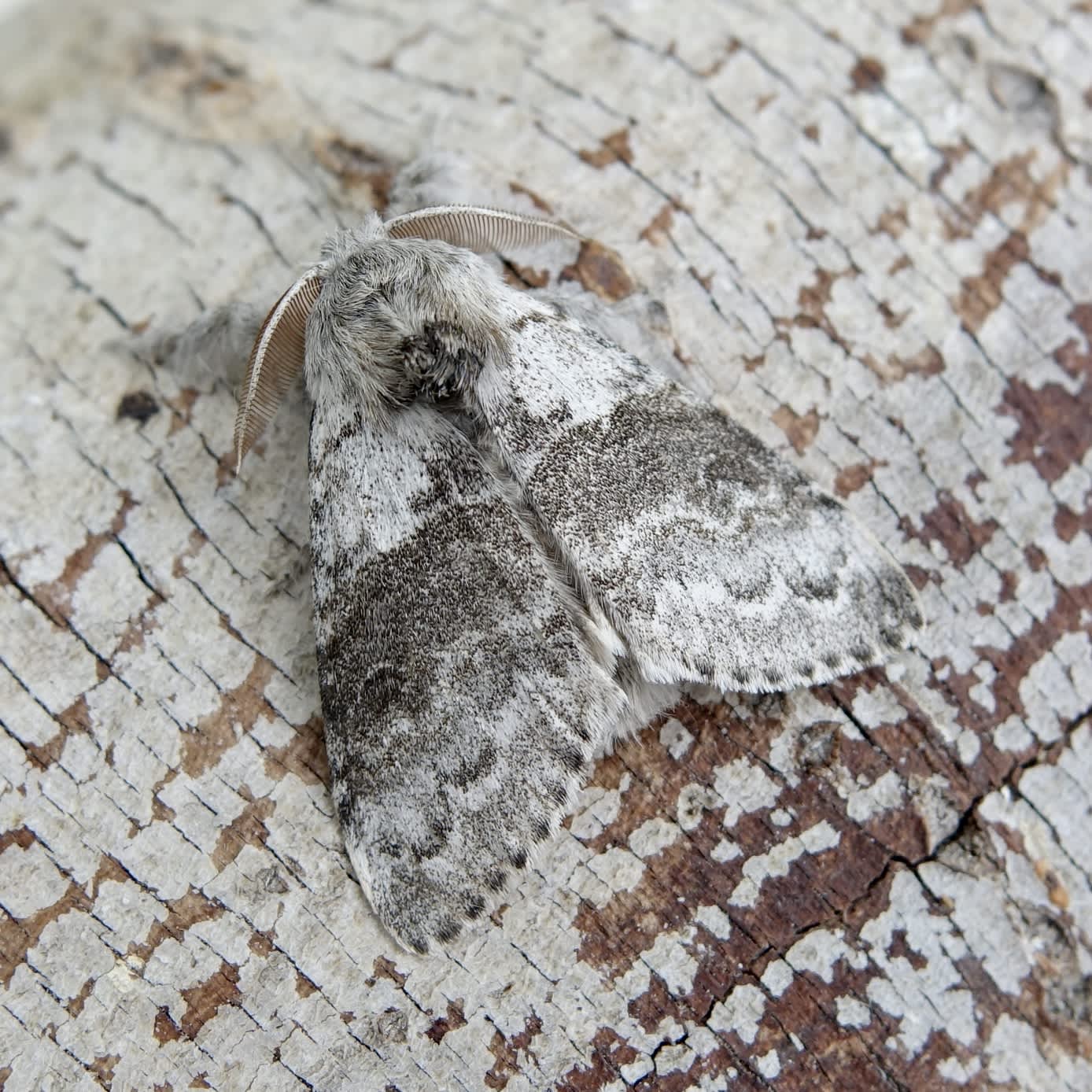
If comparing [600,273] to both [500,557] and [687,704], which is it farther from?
[687,704]

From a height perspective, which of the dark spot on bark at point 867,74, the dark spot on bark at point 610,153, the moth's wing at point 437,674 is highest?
the dark spot on bark at point 867,74

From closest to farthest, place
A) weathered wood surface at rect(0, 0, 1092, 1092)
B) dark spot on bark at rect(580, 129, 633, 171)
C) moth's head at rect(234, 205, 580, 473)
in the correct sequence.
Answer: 1. weathered wood surface at rect(0, 0, 1092, 1092)
2. moth's head at rect(234, 205, 580, 473)
3. dark spot on bark at rect(580, 129, 633, 171)

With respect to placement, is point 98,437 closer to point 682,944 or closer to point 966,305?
point 682,944

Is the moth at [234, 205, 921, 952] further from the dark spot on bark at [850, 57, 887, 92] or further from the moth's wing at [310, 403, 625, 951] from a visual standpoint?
the dark spot on bark at [850, 57, 887, 92]

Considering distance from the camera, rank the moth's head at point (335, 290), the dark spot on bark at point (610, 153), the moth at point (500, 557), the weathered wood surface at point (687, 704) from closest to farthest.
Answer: the weathered wood surface at point (687, 704) < the moth at point (500, 557) < the moth's head at point (335, 290) < the dark spot on bark at point (610, 153)

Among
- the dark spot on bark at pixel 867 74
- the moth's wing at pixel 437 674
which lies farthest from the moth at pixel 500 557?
the dark spot on bark at pixel 867 74

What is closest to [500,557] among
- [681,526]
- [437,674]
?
[437,674]

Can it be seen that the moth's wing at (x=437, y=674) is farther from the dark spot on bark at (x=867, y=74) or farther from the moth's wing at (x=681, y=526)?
the dark spot on bark at (x=867, y=74)

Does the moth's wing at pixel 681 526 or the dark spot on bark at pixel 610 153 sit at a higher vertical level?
the dark spot on bark at pixel 610 153

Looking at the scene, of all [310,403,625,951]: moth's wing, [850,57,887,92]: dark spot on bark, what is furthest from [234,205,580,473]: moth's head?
[850,57,887,92]: dark spot on bark
